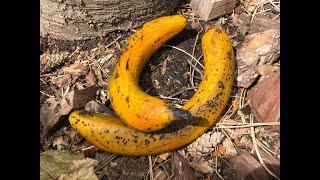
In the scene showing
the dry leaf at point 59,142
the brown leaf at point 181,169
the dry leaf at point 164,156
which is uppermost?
the dry leaf at point 59,142

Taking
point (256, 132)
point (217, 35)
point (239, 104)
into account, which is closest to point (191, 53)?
point (217, 35)

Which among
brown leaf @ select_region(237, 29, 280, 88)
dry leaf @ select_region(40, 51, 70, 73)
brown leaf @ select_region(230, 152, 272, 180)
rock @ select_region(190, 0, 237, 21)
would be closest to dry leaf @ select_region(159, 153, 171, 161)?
brown leaf @ select_region(230, 152, 272, 180)

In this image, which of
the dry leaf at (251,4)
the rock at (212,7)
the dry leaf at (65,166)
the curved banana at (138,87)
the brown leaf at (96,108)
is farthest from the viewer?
the dry leaf at (251,4)

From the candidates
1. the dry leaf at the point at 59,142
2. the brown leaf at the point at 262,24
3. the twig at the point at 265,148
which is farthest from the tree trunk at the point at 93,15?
the twig at the point at 265,148

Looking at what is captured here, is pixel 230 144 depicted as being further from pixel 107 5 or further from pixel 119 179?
pixel 107 5

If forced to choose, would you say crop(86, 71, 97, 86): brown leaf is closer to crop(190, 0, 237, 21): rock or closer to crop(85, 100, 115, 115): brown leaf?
crop(85, 100, 115, 115): brown leaf

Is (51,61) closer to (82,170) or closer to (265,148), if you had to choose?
(82,170)

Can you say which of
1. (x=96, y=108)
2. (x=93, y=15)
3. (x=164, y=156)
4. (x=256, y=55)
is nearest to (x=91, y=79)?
(x=96, y=108)

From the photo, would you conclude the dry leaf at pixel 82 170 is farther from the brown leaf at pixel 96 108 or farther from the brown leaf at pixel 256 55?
the brown leaf at pixel 256 55
